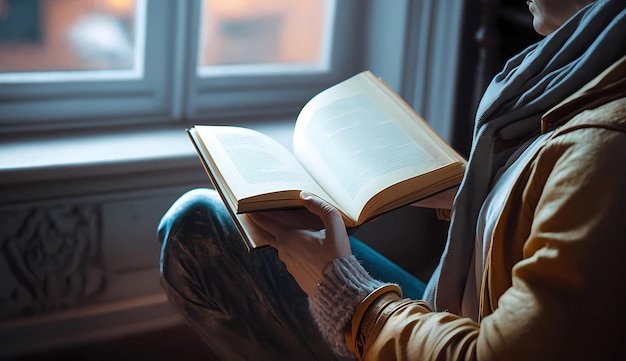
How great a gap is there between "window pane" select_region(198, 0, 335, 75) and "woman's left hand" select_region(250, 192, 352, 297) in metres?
0.90

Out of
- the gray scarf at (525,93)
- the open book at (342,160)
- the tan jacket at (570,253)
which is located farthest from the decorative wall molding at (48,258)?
the tan jacket at (570,253)

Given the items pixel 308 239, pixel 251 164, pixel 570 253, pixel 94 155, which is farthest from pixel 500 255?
pixel 94 155

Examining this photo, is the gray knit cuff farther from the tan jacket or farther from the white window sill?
the white window sill

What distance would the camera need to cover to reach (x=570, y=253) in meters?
0.75

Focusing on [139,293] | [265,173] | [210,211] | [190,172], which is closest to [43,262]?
[139,293]

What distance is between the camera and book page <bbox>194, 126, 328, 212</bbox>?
1021mm

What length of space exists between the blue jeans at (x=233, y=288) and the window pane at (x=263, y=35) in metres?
0.75

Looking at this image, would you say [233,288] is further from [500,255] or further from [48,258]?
[48,258]

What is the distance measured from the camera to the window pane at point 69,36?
5.45ft

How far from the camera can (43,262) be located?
161 centimetres

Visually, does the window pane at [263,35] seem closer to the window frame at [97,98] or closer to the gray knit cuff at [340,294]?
the window frame at [97,98]

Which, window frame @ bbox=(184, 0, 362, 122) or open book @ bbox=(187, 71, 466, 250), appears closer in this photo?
open book @ bbox=(187, 71, 466, 250)

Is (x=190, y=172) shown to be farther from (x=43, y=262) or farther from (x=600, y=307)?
(x=600, y=307)

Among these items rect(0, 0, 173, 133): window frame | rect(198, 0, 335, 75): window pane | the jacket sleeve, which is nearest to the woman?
the jacket sleeve
